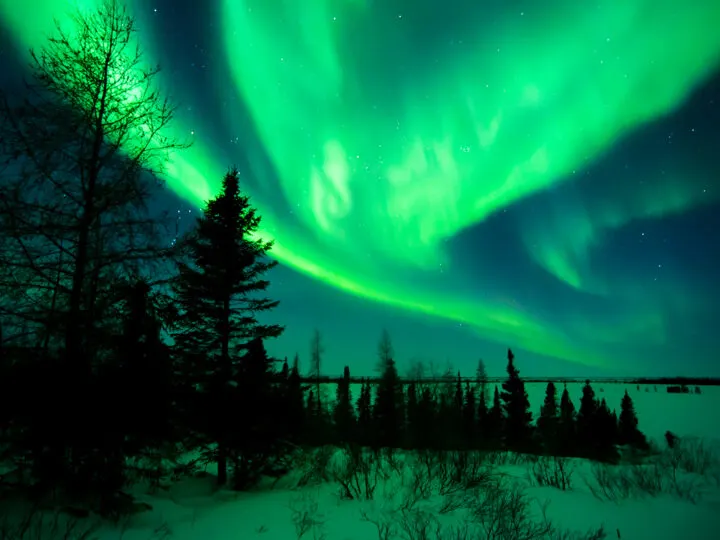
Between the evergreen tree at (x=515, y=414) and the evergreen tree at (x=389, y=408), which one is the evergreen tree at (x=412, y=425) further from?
the evergreen tree at (x=515, y=414)

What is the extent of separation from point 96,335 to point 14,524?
2805 millimetres

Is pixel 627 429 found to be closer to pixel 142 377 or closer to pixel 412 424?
pixel 412 424

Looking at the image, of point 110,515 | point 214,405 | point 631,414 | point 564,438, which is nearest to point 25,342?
point 110,515

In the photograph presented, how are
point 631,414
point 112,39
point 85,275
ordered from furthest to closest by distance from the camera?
1. point 631,414
2. point 112,39
3. point 85,275

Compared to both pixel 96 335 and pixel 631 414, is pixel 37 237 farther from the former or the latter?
A: pixel 631 414

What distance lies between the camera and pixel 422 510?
6.62m

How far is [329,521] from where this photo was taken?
614 centimetres

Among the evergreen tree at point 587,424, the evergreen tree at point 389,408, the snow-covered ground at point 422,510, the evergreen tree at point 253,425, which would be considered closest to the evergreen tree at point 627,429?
the evergreen tree at point 587,424

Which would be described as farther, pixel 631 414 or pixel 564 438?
pixel 631 414

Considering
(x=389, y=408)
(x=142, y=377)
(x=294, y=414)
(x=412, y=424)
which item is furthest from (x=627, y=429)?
(x=142, y=377)

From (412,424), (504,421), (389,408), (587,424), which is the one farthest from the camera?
(504,421)

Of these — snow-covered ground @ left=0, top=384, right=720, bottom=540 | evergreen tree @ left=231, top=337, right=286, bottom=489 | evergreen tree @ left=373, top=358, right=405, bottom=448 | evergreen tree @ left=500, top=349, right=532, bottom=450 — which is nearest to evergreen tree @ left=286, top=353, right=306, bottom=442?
evergreen tree @ left=231, top=337, right=286, bottom=489

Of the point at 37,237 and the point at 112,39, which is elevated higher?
the point at 112,39

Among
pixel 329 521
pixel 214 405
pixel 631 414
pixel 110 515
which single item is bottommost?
pixel 631 414
